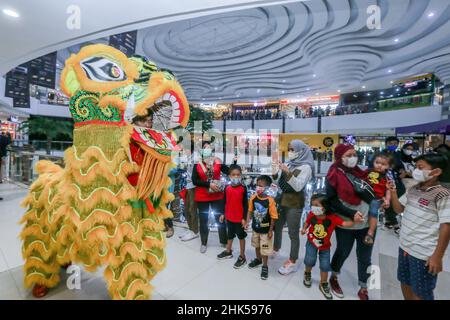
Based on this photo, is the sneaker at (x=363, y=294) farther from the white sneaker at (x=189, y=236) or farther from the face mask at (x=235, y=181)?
the white sneaker at (x=189, y=236)

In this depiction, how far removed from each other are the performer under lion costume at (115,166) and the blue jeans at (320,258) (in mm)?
1324

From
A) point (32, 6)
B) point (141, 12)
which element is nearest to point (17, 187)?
point (32, 6)

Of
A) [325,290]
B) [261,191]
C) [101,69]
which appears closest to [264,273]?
[325,290]

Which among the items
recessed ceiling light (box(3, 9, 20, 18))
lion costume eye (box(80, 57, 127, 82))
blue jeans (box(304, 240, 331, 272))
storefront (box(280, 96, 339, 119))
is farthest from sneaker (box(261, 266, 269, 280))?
storefront (box(280, 96, 339, 119))

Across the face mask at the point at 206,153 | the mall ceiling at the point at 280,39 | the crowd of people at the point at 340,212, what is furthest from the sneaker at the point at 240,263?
the mall ceiling at the point at 280,39

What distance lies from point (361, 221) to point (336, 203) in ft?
0.73

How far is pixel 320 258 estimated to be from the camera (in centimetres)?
192

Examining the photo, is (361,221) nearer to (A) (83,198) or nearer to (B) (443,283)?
(B) (443,283)

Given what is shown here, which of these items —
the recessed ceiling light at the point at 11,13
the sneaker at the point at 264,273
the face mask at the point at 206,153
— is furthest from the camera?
the recessed ceiling light at the point at 11,13

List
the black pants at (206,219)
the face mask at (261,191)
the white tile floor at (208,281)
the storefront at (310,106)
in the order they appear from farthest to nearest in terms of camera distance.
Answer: the storefront at (310,106)
the black pants at (206,219)
the face mask at (261,191)
the white tile floor at (208,281)

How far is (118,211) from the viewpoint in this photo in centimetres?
125

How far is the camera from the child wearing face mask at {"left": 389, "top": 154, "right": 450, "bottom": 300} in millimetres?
1294

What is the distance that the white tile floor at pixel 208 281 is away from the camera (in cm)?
175

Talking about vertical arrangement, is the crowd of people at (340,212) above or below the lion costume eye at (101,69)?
below
